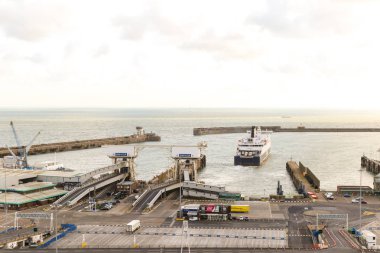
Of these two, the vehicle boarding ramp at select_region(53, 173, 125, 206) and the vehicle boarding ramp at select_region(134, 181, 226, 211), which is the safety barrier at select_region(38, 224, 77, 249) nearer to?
the vehicle boarding ramp at select_region(53, 173, 125, 206)

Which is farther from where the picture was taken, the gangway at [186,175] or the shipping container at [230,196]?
the gangway at [186,175]

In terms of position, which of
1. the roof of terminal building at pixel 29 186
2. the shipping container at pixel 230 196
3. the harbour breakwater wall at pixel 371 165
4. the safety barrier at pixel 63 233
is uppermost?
the roof of terminal building at pixel 29 186

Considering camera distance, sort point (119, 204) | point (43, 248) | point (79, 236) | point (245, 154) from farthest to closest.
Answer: point (245, 154)
point (119, 204)
point (79, 236)
point (43, 248)

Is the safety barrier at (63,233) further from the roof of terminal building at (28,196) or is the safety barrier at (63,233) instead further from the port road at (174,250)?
the roof of terminal building at (28,196)

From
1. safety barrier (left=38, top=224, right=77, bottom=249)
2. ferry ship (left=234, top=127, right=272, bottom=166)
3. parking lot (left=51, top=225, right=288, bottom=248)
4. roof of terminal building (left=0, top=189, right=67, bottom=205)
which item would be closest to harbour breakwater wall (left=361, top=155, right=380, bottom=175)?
ferry ship (left=234, top=127, right=272, bottom=166)

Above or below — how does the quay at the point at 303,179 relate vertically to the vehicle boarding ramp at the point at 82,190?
below

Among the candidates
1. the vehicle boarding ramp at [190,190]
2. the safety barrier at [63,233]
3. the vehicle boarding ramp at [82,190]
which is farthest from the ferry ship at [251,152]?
the safety barrier at [63,233]

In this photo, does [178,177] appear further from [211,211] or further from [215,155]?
[215,155]

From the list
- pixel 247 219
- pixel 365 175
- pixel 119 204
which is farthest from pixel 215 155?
pixel 247 219
